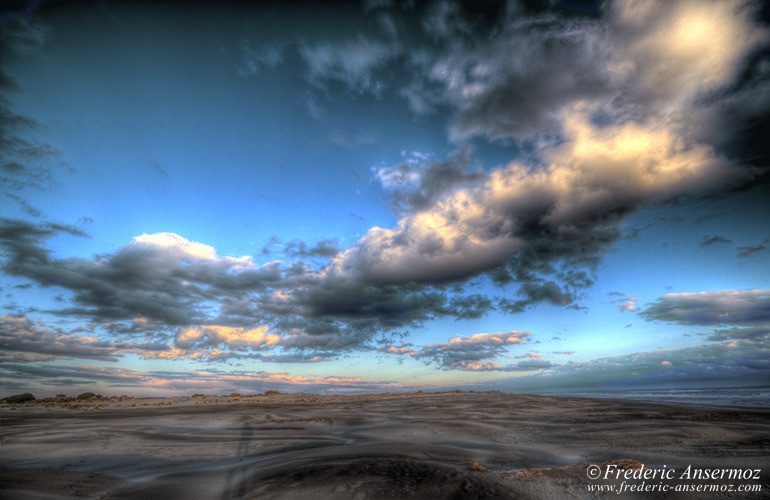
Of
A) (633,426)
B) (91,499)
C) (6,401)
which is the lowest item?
(6,401)

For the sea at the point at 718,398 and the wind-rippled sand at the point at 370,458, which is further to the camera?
the sea at the point at 718,398

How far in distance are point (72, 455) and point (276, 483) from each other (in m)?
5.48

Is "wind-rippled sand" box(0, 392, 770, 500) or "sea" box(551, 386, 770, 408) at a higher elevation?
"wind-rippled sand" box(0, 392, 770, 500)

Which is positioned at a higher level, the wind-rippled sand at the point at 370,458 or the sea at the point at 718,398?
the wind-rippled sand at the point at 370,458

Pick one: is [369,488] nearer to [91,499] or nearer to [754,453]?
[91,499]

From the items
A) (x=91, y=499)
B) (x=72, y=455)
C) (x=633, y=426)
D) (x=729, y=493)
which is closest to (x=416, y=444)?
(x=729, y=493)

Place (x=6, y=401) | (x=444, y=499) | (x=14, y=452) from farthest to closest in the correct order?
(x=6, y=401) < (x=14, y=452) < (x=444, y=499)

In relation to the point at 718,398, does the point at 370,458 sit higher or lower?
higher

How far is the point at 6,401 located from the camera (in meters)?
30.3

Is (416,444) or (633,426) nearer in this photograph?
(416,444)

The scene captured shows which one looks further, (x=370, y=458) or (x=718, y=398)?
(x=718, y=398)

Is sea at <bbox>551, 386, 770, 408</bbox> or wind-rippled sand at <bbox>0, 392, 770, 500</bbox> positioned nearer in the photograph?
wind-rippled sand at <bbox>0, 392, 770, 500</bbox>

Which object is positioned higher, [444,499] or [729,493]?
[444,499]

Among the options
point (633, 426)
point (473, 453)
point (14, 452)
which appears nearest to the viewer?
point (473, 453)
